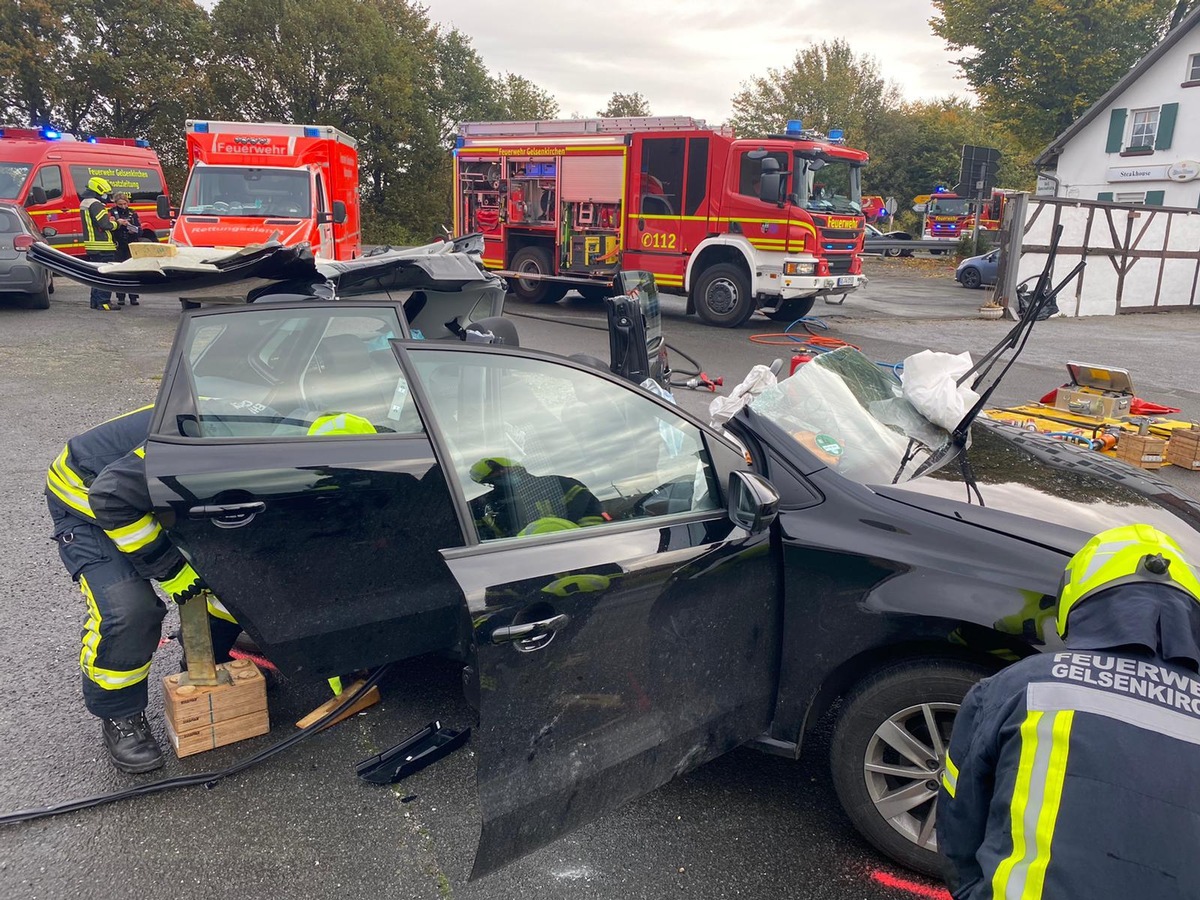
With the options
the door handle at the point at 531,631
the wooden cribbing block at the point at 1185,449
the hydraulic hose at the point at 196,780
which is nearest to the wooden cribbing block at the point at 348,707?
the hydraulic hose at the point at 196,780

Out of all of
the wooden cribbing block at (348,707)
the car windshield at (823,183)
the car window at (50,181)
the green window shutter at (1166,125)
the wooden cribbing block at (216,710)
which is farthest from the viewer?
the green window shutter at (1166,125)

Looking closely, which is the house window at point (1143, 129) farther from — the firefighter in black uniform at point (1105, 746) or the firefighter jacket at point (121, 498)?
the firefighter jacket at point (121, 498)

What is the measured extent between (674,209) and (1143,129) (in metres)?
21.5

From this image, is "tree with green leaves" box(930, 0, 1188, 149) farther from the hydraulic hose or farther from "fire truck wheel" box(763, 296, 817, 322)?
the hydraulic hose

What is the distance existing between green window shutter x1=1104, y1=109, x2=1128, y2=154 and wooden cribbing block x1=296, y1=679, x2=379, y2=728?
104 feet

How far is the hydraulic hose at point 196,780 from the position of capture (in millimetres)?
2648

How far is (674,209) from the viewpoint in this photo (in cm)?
1380

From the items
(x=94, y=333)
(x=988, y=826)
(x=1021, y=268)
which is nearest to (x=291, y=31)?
(x=94, y=333)

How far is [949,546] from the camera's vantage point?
2.40 m

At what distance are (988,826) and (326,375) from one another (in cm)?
243

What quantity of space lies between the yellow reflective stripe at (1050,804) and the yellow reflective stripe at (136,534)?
2.52 metres

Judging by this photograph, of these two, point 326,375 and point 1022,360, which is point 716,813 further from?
point 1022,360

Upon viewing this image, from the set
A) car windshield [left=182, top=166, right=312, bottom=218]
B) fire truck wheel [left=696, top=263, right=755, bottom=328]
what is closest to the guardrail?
fire truck wheel [left=696, top=263, right=755, bottom=328]

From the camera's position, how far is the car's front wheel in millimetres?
2369
